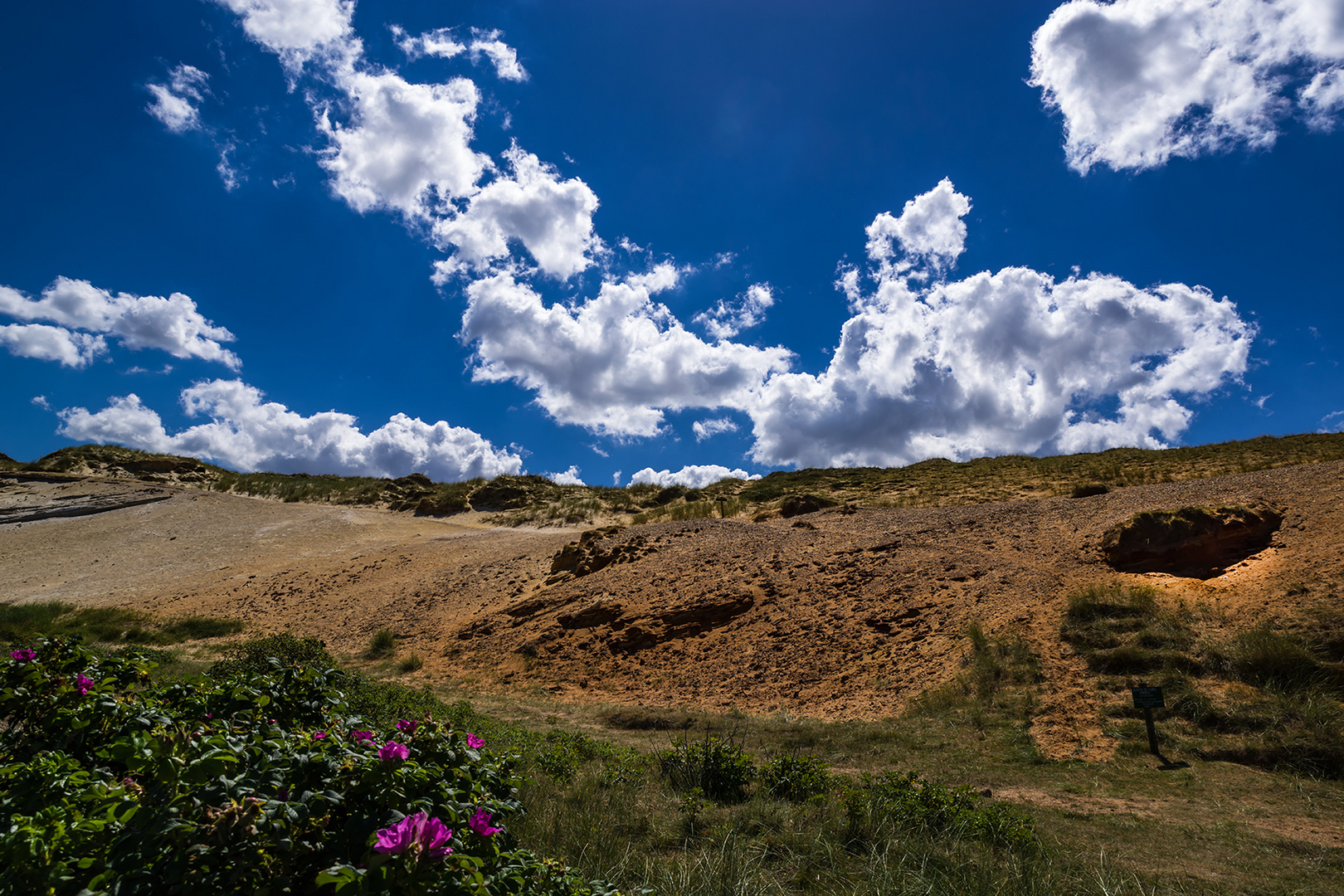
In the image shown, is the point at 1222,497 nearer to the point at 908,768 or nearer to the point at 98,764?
the point at 908,768

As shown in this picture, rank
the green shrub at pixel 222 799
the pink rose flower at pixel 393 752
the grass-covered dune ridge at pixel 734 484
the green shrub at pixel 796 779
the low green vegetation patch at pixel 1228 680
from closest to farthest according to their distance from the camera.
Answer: the green shrub at pixel 222 799 → the pink rose flower at pixel 393 752 → the green shrub at pixel 796 779 → the low green vegetation patch at pixel 1228 680 → the grass-covered dune ridge at pixel 734 484

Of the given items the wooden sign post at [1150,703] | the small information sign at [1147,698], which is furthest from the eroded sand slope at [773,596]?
the small information sign at [1147,698]

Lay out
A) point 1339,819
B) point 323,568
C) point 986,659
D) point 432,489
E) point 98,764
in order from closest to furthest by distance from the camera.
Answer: point 98,764
point 1339,819
point 986,659
point 323,568
point 432,489

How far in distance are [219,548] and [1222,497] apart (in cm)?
3482

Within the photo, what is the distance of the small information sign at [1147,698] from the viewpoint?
22.2 ft

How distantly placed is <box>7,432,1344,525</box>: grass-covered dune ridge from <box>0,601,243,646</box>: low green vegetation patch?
14683mm

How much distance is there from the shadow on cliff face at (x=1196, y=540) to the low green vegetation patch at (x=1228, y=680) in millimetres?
1582

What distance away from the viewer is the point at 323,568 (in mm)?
23172

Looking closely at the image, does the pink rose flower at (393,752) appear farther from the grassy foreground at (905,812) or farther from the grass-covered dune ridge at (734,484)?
the grass-covered dune ridge at (734,484)

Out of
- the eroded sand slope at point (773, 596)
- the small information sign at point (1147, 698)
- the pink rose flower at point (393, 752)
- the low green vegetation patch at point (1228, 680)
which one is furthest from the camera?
the eroded sand slope at point (773, 596)

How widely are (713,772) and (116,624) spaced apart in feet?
67.9

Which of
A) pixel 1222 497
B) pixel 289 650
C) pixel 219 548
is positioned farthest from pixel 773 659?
pixel 219 548

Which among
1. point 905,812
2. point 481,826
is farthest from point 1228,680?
point 481,826

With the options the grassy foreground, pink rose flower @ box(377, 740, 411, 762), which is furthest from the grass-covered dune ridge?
pink rose flower @ box(377, 740, 411, 762)
